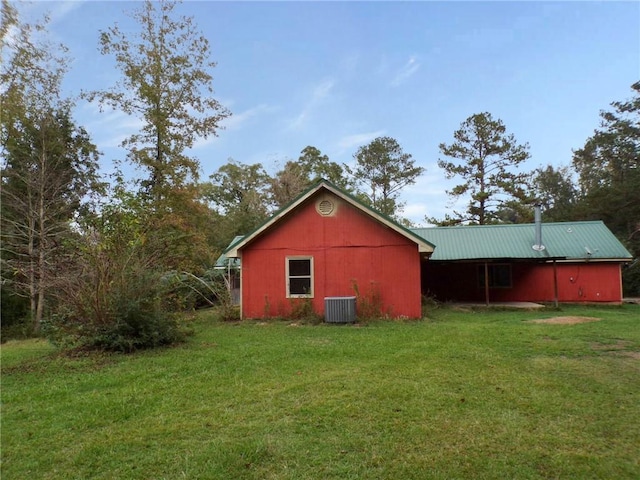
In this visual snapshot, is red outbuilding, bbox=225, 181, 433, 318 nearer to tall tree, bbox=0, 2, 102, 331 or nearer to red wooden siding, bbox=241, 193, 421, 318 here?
red wooden siding, bbox=241, 193, 421, 318

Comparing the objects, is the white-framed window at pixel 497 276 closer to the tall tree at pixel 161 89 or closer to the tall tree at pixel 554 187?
the tall tree at pixel 161 89

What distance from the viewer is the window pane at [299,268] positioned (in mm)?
13430

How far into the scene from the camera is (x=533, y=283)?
62.3 feet

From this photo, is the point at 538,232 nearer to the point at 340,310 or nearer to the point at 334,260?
the point at 334,260

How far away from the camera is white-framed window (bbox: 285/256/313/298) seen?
13.4m

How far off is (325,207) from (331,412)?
30.8 ft

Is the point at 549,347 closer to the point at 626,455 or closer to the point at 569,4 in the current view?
the point at 626,455

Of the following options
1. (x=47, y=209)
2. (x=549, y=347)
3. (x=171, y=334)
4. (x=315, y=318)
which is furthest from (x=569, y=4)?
(x=47, y=209)

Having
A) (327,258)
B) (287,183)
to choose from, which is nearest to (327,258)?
(327,258)

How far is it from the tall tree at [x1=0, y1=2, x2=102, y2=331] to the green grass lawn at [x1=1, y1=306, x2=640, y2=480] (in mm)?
11366

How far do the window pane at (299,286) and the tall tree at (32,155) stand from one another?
971 centimetres

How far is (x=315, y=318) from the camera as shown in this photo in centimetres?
1234

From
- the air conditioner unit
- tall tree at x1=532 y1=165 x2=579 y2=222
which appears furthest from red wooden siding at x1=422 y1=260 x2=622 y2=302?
tall tree at x1=532 y1=165 x2=579 y2=222

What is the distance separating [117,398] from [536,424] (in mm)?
4910
